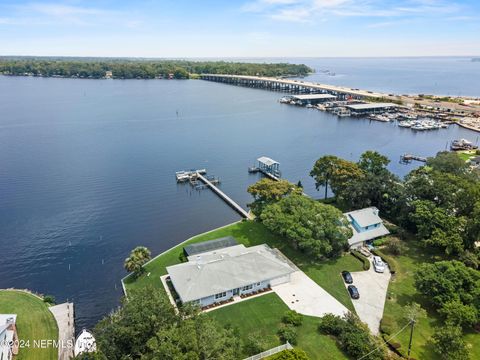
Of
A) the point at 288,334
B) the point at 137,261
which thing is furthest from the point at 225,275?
the point at 137,261

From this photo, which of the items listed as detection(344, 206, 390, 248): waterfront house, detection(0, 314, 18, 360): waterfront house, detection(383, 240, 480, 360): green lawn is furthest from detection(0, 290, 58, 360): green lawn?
detection(344, 206, 390, 248): waterfront house

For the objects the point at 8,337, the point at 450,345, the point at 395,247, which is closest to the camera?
the point at 450,345

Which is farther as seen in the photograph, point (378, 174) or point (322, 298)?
point (378, 174)

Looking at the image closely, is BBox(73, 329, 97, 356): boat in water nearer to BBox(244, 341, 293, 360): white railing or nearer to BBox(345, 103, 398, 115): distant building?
BBox(244, 341, 293, 360): white railing

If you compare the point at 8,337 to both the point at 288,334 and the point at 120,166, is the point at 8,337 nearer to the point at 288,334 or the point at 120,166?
the point at 288,334

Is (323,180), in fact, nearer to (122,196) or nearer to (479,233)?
(479,233)

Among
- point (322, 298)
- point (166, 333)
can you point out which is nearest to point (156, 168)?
point (322, 298)
